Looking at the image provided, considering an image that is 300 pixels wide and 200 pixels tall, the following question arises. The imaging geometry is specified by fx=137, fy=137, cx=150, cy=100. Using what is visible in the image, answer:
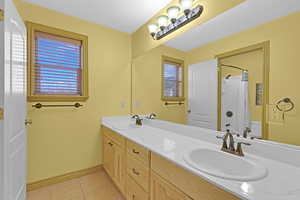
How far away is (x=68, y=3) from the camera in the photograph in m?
1.76

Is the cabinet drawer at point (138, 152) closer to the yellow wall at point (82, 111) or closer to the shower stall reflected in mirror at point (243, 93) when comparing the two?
the shower stall reflected in mirror at point (243, 93)

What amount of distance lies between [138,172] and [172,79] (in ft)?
3.56

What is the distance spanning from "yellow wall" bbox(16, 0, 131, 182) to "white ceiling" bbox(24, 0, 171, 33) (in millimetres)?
121

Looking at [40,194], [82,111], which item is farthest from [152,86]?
[40,194]

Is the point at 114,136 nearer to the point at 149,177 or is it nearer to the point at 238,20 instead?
the point at 149,177

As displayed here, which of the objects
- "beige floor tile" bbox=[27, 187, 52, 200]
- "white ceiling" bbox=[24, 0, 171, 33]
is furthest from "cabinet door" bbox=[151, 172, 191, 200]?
"white ceiling" bbox=[24, 0, 171, 33]

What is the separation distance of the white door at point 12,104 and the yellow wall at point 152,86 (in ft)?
4.76

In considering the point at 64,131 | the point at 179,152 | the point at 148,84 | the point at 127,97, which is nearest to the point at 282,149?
the point at 179,152

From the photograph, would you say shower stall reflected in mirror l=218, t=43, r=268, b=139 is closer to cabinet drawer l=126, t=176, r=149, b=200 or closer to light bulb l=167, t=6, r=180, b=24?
light bulb l=167, t=6, r=180, b=24

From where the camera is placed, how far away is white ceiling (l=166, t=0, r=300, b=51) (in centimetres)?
88

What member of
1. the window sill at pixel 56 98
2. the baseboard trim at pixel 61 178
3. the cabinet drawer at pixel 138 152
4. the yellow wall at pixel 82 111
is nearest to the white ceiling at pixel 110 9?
the yellow wall at pixel 82 111

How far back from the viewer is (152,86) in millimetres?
2025

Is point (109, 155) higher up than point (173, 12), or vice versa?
point (173, 12)

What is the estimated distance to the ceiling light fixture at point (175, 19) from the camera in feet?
4.65
